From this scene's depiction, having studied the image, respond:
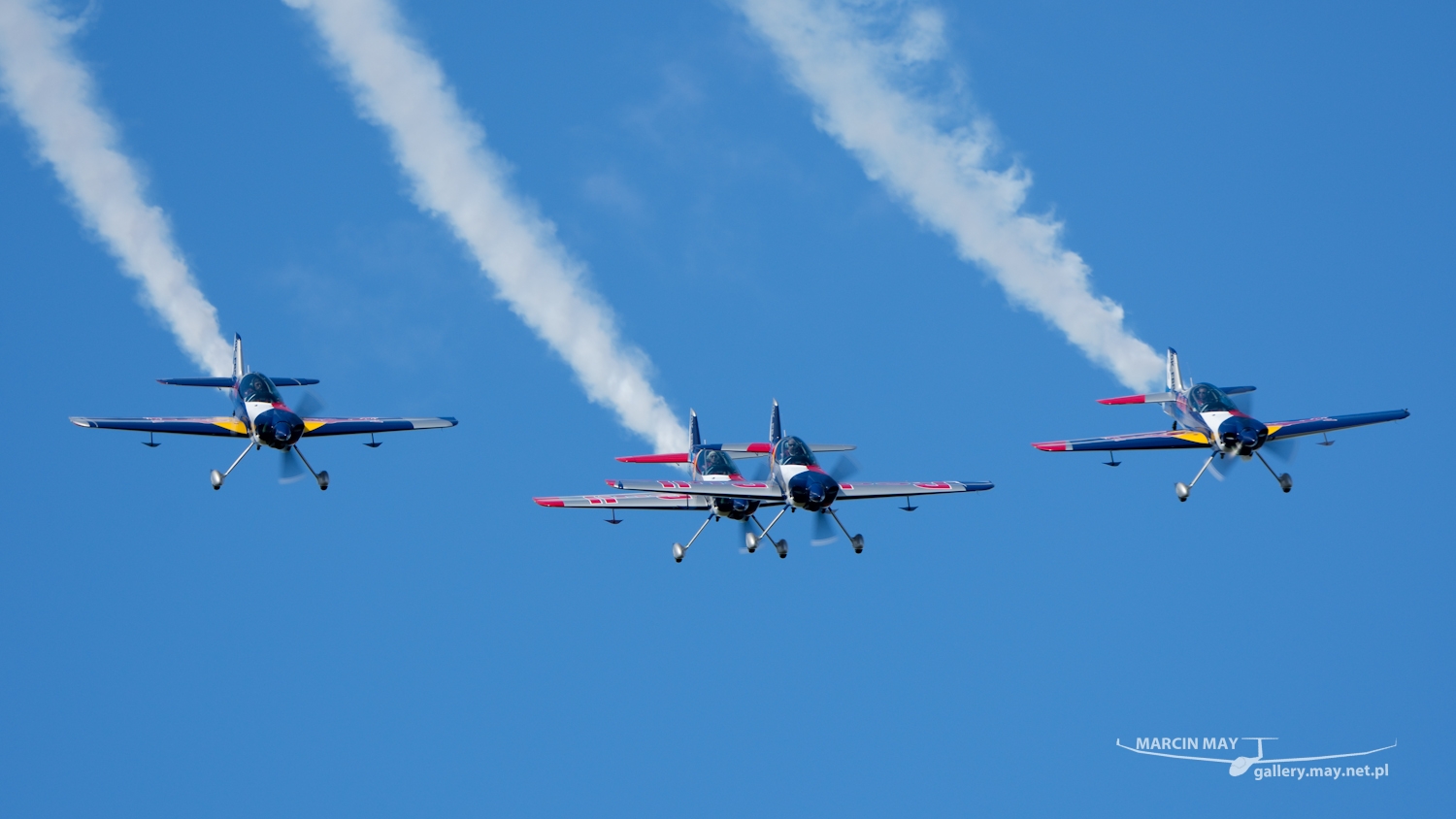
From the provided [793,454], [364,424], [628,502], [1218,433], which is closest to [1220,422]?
[1218,433]

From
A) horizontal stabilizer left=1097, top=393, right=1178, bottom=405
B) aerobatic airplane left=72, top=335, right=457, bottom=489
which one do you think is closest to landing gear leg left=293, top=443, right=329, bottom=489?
aerobatic airplane left=72, top=335, right=457, bottom=489

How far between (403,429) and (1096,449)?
92.5ft

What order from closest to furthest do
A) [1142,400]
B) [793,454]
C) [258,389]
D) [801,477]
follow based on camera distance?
[801,477]
[793,454]
[258,389]
[1142,400]

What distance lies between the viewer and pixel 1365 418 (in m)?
69.5

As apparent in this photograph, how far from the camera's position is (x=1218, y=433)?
67438 mm

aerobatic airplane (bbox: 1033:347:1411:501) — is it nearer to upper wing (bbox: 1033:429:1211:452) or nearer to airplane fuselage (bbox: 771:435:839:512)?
upper wing (bbox: 1033:429:1211:452)

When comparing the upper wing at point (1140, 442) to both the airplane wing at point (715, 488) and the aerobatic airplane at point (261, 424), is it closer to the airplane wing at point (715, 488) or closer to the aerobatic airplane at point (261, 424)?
the airplane wing at point (715, 488)

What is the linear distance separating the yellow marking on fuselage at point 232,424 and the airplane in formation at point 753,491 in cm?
1201

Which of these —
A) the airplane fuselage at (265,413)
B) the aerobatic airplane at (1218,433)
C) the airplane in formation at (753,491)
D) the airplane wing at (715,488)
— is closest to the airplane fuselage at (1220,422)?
the aerobatic airplane at (1218,433)

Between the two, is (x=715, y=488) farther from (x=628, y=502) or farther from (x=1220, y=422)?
(x=1220, y=422)

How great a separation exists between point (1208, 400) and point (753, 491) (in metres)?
19.2

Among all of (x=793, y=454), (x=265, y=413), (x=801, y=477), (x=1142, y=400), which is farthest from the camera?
(x=1142, y=400)

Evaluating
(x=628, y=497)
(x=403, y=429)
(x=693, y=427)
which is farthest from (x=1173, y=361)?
(x=403, y=429)

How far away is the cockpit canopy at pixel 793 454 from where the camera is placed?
64.3m
